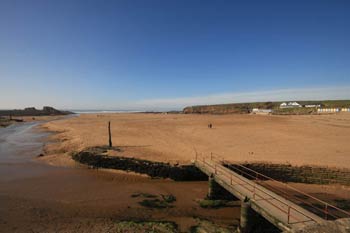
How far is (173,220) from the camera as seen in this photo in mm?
9719

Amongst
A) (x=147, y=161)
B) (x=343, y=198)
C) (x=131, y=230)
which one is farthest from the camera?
(x=147, y=161)

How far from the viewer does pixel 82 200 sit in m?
11.6

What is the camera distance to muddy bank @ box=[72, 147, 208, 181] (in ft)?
48.6

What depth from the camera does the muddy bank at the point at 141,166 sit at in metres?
14.8

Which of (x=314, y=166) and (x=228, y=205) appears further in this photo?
(x=314, y=166)

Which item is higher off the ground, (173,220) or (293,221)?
(293,221)

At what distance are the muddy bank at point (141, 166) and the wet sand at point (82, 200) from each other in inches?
21.2


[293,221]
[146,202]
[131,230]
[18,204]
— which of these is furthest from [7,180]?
[293,221]

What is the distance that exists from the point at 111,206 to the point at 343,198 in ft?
39.8

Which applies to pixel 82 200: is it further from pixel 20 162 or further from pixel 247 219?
pixel 20 162

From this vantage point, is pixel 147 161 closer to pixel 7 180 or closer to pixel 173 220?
pixel 173 220

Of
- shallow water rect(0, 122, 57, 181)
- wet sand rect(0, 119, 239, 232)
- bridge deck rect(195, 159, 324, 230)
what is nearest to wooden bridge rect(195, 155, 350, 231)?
bridge deck rect(195, 159, 324, 230)

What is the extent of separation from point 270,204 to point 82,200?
905 cm

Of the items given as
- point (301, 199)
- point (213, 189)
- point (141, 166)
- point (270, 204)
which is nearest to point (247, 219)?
point (270, 204)
